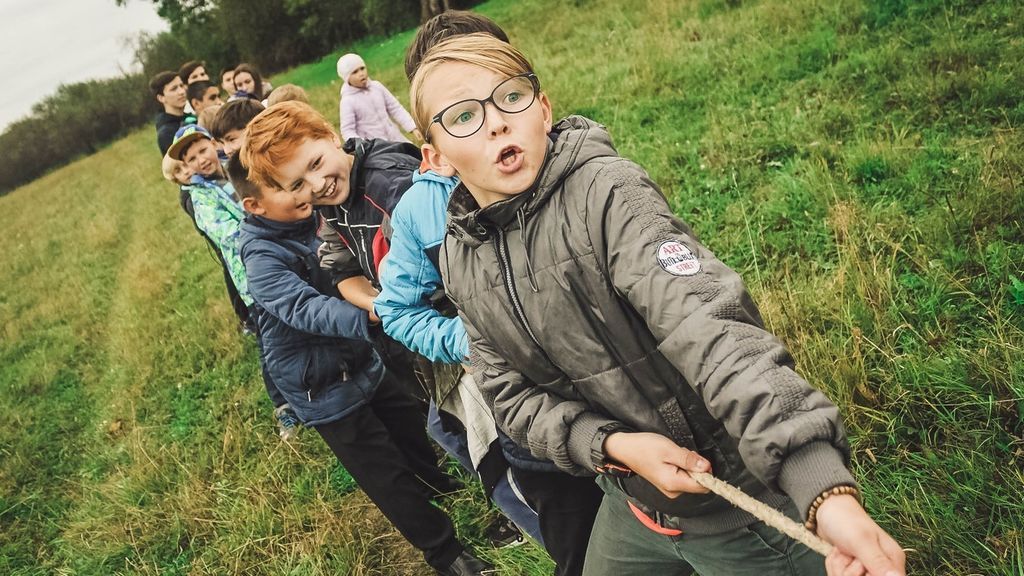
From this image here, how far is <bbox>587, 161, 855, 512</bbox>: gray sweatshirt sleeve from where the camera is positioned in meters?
0.89

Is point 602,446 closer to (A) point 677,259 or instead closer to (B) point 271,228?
(A) point 677,259

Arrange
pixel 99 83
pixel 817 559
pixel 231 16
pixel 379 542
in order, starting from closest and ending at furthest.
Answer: pixel 817 559 < pixel 379 542 < pixel 231 16 < pixel 99 83

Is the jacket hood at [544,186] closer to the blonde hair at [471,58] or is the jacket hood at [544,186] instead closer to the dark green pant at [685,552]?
the blonde hair at [471,58]

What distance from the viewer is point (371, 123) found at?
645cm

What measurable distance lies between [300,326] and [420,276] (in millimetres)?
926

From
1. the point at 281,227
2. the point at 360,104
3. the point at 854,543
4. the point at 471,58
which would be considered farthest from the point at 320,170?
the point at 360,104

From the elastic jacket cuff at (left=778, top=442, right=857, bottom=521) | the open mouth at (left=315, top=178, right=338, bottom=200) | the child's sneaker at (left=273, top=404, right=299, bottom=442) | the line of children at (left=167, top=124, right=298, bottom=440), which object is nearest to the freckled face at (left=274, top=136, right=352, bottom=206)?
the open mouth at (left=315, top=178, right=338, bottom=200)

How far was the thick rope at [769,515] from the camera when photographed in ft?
2.70

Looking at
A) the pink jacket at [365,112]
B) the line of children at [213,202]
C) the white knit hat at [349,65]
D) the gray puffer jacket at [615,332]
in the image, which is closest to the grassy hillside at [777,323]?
the line of children at [213,202]

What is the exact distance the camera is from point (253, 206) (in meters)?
2.97

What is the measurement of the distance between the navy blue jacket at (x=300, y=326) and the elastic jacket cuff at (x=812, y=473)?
223 cm

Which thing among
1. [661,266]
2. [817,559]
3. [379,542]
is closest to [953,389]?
[817,559]

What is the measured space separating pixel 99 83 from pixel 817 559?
6049 cm

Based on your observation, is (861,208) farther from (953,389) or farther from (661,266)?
(661,266)
